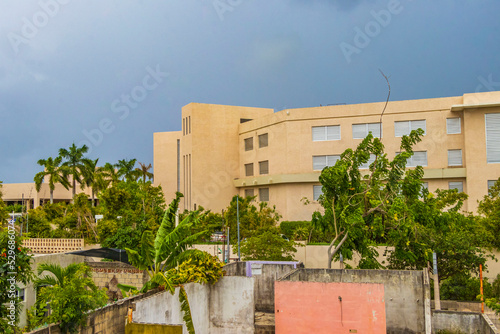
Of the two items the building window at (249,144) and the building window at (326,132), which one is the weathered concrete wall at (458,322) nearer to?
the building window at (326,132)

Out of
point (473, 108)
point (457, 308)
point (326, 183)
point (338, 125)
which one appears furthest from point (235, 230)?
point (473, 108)

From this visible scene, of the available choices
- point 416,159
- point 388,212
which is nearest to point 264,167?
point 416,159

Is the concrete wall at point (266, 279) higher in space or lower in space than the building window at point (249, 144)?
lower

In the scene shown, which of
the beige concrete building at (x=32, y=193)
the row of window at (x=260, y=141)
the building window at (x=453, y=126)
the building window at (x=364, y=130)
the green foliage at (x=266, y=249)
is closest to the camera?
the green foliage at (x=266, y=249)

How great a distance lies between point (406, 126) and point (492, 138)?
6520 millimetres

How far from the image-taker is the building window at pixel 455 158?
1457 inches

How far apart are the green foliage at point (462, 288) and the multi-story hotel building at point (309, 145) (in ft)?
37.5

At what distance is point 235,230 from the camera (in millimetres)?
37031

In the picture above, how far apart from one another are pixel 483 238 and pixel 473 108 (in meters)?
13.2

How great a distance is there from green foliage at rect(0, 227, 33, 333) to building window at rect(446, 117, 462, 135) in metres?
35.2

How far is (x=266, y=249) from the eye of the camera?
28984 mm

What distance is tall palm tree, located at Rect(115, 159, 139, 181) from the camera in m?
66.4

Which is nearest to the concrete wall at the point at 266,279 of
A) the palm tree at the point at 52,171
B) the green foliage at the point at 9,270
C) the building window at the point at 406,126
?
the green foliage at the point at 9,270

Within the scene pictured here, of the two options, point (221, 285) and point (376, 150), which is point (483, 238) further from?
point (221, 285)
